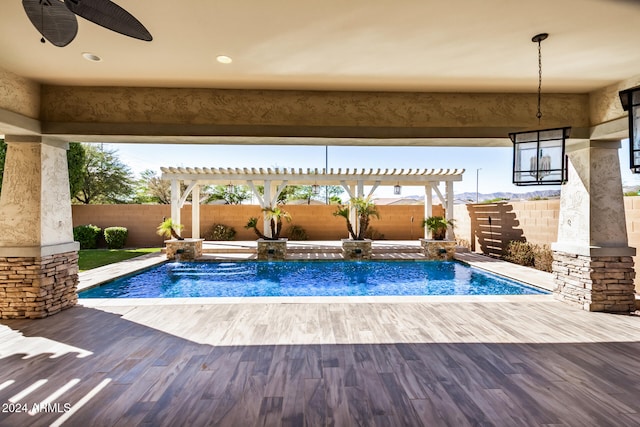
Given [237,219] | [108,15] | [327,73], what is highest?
[327,73]

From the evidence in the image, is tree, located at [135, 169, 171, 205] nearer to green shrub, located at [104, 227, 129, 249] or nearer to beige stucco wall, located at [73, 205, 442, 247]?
beige stucco wall, located at [73, 205, 442, 247]

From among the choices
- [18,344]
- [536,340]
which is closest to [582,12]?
[536,340]

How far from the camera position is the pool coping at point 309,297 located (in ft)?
17.1

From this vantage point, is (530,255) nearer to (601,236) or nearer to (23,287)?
(601,236)

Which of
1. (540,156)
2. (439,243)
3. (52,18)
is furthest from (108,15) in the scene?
(439,243)

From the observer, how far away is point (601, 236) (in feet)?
15.9

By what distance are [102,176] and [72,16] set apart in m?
21.9

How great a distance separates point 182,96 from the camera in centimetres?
472

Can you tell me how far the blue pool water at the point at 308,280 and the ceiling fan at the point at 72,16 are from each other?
547 cm

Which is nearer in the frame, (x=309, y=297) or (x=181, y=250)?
(x=309, y=297)

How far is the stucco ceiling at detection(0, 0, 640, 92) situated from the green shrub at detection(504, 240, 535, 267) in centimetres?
545

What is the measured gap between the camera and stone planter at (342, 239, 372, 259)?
34.6 ft

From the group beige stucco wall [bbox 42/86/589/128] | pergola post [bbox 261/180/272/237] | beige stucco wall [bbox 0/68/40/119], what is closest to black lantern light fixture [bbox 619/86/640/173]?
beige stucco wall [bbox 42/86/589/128]

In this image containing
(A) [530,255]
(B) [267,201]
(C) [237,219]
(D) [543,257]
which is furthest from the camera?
(C) [237,219]
